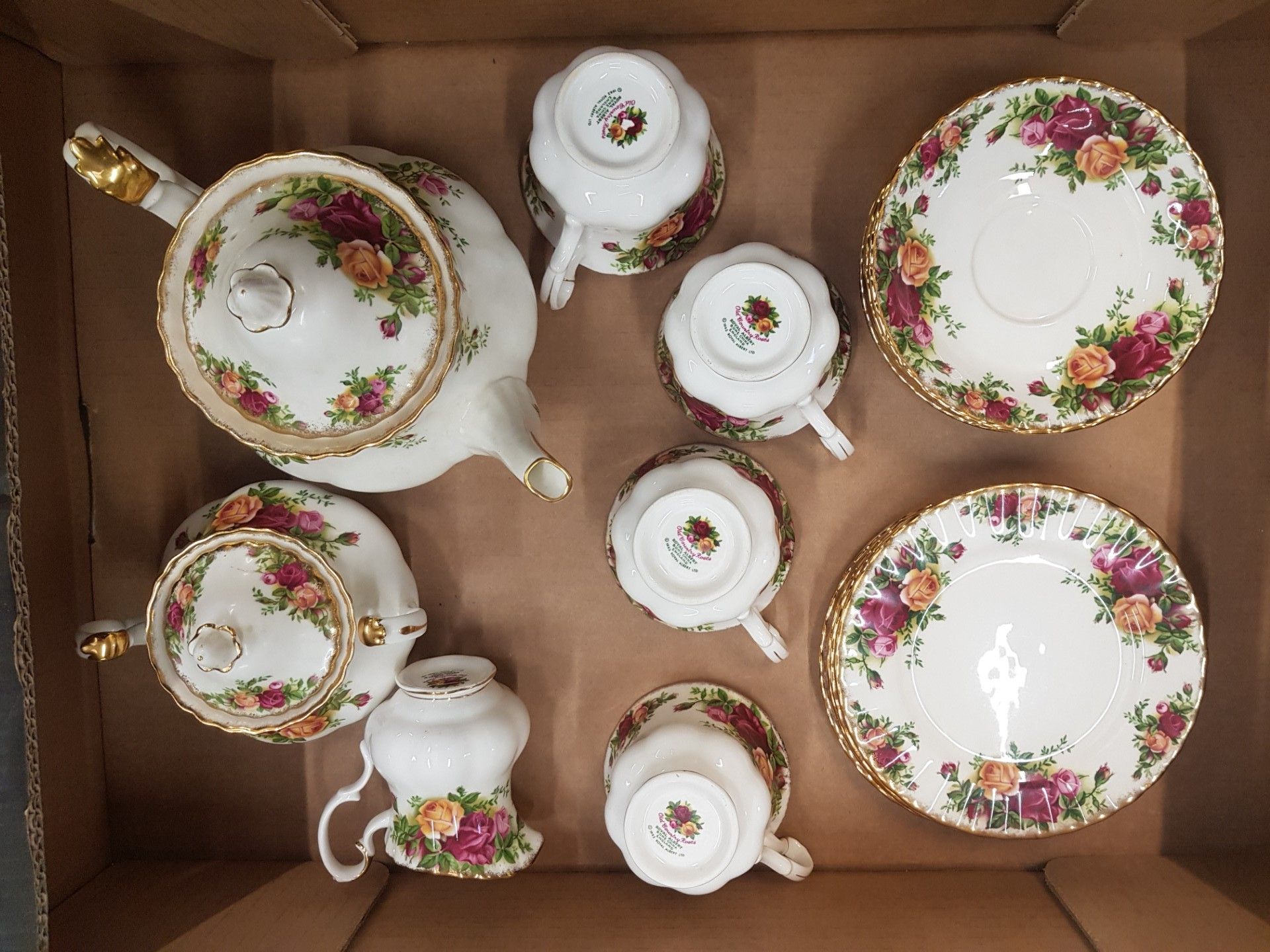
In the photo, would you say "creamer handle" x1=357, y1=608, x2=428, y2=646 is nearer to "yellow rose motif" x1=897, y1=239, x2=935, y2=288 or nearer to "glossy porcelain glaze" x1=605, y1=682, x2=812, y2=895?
"glossy porcelain glaze" x1=605, y1=682, x2=812, y2=895

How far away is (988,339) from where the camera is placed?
773 mm

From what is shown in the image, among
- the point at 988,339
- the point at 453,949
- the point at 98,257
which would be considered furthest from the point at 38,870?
the point at 988,339

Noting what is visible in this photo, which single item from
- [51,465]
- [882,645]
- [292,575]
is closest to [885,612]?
[882,645]

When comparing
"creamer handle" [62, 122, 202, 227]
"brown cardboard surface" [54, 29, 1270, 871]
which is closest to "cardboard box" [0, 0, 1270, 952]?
"brown cardboard surface" [54, 29, 1270, 871]

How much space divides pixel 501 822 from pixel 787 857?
262 mm

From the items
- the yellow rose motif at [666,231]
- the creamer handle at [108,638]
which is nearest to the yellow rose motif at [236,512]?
the creamer handle at [108,638]

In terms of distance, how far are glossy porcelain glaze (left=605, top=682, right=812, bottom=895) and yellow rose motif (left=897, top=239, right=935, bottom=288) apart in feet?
1.41

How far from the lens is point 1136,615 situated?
2.61 ft

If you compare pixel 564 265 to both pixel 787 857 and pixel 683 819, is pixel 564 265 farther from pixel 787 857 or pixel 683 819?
pixel 787 857

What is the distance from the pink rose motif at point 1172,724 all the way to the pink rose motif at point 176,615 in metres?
0.86

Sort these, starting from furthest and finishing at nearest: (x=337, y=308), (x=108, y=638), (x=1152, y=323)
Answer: (x=1152, y=323) < (x=108, y=638) < (x=337, y=308)

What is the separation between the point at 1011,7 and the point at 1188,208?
23 cm

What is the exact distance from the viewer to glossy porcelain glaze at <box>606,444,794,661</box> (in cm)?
71

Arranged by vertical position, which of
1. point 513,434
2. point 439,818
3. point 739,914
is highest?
point 513,434
